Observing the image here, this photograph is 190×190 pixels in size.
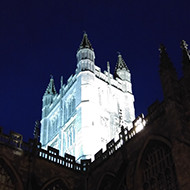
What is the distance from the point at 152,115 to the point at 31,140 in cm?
796

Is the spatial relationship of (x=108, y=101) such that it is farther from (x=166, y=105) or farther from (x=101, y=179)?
(x=166, y=105)

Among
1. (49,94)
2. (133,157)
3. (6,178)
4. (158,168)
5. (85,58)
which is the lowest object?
(158,168)

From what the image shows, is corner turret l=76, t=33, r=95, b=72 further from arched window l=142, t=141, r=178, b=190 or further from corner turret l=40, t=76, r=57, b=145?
arched window l=142, t=141, r=178, b=190

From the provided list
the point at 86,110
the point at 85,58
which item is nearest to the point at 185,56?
the point at 86,110

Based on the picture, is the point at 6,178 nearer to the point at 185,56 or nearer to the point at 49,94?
the point at 185,56

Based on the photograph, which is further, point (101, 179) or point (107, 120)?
point (107, 120)

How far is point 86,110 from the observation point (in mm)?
39281

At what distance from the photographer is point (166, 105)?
18.9 metres

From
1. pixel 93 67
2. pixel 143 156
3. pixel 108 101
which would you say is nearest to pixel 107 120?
pixel 108 101

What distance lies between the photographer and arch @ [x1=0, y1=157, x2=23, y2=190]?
65.2ft

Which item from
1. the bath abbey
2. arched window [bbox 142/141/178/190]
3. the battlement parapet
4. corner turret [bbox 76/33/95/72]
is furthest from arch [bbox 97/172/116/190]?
corner turret [bbox 76/33/95/72]

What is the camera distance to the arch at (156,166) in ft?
57.9

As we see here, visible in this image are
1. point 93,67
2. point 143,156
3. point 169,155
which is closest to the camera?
point 169,155

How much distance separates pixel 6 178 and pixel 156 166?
852 centimetres
